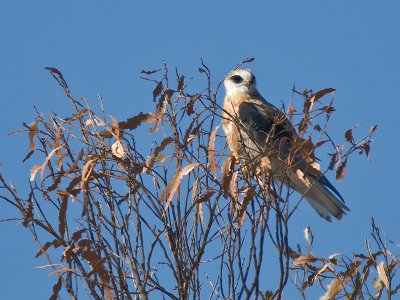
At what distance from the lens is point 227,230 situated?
2895mm

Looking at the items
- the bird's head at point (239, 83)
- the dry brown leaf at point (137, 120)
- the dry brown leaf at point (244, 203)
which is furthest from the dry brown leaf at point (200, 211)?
the bird's head at point (239, 83)

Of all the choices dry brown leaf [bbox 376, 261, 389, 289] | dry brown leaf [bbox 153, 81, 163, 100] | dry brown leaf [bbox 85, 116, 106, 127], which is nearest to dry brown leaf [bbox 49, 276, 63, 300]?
dry brown leaf [bbox 85, 116, 106, 127]

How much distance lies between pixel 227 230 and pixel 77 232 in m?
0.54

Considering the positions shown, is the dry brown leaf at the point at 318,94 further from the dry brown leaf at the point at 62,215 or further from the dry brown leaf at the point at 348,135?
the dry brown leaf at the point at 62,215

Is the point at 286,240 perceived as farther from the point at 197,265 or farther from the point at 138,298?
the point at 138,298

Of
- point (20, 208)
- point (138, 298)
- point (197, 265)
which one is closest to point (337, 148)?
point (197, 265)

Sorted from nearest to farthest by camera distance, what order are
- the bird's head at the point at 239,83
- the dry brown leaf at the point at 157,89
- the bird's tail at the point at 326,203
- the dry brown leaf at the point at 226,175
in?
the dry brown leaf at the point at 226,175
the dry brown leaf at the point at 157,89
the bird's tail at the point at 326,203
the bird's head at the point at 239,83

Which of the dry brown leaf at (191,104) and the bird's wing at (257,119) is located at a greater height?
the bird's wing at (257,119)

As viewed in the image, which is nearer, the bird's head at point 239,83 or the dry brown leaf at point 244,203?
the dry brown leaf at point 244,203

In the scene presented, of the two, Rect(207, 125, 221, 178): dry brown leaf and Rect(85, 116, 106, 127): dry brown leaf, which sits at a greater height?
Rect(85, 116, 106, 127): dry brown leaf

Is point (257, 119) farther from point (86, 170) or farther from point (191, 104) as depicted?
point (86, 170)

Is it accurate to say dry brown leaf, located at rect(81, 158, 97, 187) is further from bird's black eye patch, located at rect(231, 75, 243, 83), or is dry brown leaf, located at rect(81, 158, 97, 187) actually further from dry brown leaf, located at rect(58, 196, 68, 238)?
bird's black eye patch, located at rect(231, 75, 243, 83)

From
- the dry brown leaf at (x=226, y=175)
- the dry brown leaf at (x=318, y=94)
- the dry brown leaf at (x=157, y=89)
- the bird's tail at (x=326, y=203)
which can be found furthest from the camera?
the bird's tail at (x=326, y=203)

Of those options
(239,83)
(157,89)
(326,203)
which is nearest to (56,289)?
(157,89)
